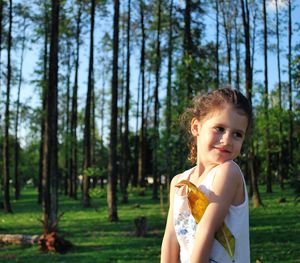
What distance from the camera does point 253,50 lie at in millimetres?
33875

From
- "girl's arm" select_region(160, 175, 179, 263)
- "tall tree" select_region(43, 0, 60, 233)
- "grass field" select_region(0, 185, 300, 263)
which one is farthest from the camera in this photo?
"tall tree" select_region(43, 0, 60, 233)

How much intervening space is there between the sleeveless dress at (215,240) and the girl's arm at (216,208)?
0.15ft

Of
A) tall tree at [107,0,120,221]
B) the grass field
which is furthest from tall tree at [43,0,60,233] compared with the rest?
tall tree at [107,0,120,221]

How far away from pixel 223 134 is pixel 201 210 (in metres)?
0.36

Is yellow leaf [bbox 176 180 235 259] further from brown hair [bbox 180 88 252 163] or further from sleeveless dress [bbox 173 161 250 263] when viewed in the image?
brown hair [bbox 180 88 252 163]

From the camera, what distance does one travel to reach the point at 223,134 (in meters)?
2.12

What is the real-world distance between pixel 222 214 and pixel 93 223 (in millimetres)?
17467

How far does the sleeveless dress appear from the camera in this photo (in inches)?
79.7

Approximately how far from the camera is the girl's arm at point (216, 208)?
77.4 inches

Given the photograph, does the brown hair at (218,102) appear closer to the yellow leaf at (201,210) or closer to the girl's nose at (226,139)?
the girl's nose at (226,139)

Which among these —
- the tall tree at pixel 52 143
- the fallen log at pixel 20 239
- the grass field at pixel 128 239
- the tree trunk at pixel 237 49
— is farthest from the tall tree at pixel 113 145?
the tree trunk at pixel 237 49

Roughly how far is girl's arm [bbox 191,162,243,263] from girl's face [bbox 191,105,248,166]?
0.30 feet

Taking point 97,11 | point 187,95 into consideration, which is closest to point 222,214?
point 187,95

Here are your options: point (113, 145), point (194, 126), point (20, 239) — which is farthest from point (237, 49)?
point (194, 126)
